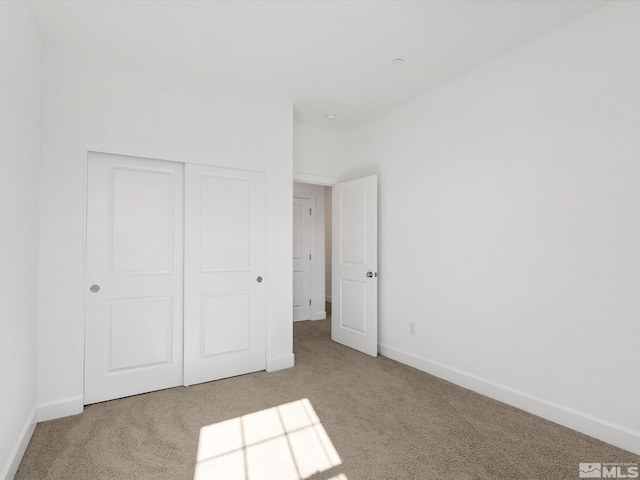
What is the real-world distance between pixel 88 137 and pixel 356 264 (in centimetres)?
292

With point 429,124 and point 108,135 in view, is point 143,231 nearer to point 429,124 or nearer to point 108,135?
point 108,135

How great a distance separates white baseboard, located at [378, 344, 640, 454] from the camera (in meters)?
2.00

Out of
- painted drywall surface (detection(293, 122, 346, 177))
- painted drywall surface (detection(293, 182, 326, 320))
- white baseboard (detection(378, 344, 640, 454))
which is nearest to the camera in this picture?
white baseboard (detection(378, 344, 640, 454))

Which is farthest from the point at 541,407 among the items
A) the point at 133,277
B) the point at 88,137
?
the point at 88,137

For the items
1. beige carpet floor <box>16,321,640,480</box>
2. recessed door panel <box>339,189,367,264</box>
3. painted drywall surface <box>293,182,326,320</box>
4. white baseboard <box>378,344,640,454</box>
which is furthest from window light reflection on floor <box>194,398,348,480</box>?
painted drywall surface <box>293,182,326,320</box>

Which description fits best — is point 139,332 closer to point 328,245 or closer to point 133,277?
point 133,277

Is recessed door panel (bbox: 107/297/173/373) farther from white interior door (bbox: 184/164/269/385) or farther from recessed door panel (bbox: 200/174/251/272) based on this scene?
recessed door panel (bbox: 200/174/251/272)

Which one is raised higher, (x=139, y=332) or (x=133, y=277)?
(x=133, y=277)

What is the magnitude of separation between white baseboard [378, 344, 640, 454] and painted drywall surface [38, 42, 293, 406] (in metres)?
1.55

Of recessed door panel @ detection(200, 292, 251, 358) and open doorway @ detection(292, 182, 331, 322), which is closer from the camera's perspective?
recessed door panel @ detection(200, 292, 251, 358)

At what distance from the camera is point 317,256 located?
571 centimetres

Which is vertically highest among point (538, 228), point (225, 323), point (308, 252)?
point (538, 228)

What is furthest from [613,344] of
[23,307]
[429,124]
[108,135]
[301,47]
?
[108,135]

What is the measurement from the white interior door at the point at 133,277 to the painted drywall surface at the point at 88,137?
0.12 metres
